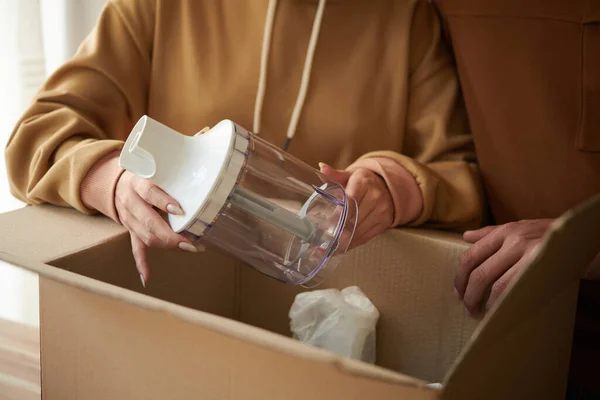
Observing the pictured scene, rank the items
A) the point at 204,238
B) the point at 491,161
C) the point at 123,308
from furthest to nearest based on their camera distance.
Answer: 1. the point at 491,161
2. the point at 204,238
3. the point at 123,308

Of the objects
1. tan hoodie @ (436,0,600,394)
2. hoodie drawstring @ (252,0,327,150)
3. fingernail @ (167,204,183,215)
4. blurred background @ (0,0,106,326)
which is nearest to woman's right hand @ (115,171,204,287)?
fingernail @ (167,204,183,215)

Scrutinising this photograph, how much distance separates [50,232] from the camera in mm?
585

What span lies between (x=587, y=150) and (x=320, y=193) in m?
0.35

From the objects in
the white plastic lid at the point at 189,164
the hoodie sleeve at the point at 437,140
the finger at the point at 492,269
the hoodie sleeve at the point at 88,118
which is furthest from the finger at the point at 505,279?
the hoodie sleeve at the point at 88,118

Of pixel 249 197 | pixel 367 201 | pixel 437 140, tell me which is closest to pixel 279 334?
pixel 249 197

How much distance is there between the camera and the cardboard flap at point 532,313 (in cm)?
33

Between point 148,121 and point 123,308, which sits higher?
point 148,121

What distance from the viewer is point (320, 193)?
0.62 metres

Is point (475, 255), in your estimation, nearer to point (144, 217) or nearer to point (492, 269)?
point (492, 269)

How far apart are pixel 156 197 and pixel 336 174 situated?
22cm

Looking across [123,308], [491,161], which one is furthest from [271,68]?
[123,308]

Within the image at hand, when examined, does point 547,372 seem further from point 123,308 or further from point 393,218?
point 123,308

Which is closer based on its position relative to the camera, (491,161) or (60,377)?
(60,377)

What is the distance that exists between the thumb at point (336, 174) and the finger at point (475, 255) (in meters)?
0.15
